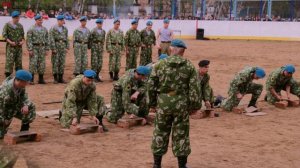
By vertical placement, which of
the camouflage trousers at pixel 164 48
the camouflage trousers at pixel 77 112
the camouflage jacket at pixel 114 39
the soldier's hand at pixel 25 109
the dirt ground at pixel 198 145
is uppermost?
the camouflage jacket at pixel 114 39

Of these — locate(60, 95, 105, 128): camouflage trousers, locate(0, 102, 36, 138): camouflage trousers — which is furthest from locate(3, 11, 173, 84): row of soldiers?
locate(0, 102, 36, 138): camouflage trousers

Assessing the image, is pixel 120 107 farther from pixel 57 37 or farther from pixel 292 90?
pixel 57 37

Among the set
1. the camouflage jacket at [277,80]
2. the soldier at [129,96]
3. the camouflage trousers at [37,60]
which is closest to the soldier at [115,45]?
the camouflage trousers at [37,60]

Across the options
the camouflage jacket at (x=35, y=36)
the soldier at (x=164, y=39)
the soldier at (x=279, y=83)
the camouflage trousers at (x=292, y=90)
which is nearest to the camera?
the soldier at (x=279, y=83)

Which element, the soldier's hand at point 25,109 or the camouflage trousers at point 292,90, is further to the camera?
the camouflage trousers at point 292,90

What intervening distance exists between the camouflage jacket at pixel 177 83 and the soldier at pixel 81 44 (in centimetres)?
815

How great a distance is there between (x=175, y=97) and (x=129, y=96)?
2.74m

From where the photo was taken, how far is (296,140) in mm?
8984

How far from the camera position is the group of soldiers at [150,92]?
679cm

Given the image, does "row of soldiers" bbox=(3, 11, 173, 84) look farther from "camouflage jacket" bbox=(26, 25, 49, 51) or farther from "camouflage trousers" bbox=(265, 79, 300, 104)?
"camouflage trousers" bbox=(265, 79, 300, 104)

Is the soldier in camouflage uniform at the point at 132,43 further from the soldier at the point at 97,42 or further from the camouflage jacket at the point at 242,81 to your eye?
the camouflage jacket at the point at 242,81

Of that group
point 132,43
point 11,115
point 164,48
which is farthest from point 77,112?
point 164,48

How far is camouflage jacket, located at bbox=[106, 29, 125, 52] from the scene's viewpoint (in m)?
15.2

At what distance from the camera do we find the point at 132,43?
15547 millimetres
